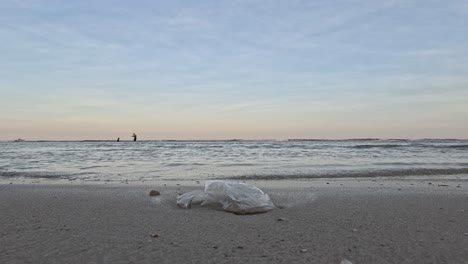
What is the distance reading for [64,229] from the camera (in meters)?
3.66

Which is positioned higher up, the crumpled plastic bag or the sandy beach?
the crumpled plastic bag

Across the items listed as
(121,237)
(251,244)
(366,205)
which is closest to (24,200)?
(121,237)

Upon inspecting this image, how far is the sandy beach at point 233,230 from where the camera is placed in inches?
114

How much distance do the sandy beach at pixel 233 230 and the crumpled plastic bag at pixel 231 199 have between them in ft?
0.51

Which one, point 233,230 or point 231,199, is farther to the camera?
point 231,199

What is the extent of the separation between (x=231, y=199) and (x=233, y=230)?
960mm

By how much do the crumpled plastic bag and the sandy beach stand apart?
0.15 metres

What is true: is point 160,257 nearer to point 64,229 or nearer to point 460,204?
point 64,229

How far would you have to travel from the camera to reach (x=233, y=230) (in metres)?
3.69

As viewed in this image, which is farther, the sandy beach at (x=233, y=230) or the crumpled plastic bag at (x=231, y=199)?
the crumpled plastic bag at (x=231, y=199)

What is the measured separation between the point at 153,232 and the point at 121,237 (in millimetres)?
313

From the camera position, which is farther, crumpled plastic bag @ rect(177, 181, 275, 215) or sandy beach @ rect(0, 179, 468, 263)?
crumpled plastic bag @ rect(177, 181, 275, 215)

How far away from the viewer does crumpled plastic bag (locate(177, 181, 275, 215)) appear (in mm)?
4547

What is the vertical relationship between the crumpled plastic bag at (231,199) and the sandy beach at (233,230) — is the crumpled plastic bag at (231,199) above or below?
above
